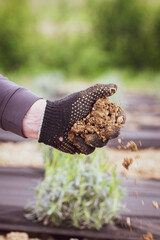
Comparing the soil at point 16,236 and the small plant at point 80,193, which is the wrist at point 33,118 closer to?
the small plant at point 80,193

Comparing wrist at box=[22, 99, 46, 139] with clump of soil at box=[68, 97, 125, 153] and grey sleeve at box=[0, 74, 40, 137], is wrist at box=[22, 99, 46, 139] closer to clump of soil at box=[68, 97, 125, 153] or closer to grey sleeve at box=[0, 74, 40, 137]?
grey sleeve at box=[0, 74, 40, 137]

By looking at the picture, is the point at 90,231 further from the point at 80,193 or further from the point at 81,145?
the point at 81,145

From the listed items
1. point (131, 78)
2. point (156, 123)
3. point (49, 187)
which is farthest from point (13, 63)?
point (49, 187)

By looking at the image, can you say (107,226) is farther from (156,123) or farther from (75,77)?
(75,77)

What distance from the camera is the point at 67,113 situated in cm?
105

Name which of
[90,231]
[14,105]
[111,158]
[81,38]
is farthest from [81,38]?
[14,105]

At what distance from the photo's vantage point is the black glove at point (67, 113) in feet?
3.39

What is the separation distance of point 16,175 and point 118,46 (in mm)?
11309

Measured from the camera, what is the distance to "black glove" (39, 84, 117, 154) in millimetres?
1033

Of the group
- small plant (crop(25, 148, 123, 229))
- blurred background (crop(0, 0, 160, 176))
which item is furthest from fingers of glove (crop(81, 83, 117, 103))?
blurred background (crop(0, 0, 160, 176))

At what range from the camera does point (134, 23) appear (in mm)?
12781

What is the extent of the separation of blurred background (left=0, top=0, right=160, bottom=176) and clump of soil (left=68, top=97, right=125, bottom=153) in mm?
10798

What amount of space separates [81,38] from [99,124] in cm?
1208

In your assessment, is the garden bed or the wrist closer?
the wrist
